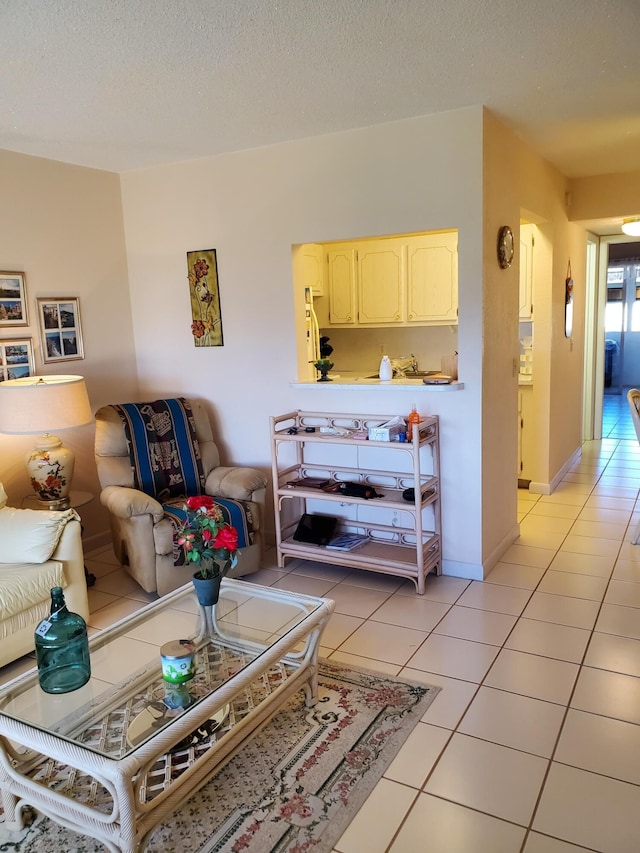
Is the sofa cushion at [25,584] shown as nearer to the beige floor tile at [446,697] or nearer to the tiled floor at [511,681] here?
the tiled floor at [511,681]

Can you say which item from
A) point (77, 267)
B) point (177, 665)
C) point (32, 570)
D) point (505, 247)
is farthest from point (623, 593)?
point (77, 267)

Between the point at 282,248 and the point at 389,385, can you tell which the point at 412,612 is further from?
the point at 282,248

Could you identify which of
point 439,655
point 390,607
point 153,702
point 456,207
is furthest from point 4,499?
point 456,207

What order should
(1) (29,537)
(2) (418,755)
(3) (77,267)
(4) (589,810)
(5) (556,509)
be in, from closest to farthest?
(4) (589,810)
(2) (418,755)
(1) (29,537)
(3) (77,267)
(5) (556,509)

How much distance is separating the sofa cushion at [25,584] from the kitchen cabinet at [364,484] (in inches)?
52.1

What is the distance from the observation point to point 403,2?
212 cm

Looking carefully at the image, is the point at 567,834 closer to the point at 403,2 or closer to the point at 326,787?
the point at 326,787

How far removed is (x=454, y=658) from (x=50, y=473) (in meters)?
2.33

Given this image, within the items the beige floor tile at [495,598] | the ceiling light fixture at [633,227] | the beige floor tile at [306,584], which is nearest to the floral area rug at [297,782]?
the beige floor tile at [495,598]

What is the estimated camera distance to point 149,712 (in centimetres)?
204

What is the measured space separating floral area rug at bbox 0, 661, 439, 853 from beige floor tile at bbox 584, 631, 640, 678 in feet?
2.47

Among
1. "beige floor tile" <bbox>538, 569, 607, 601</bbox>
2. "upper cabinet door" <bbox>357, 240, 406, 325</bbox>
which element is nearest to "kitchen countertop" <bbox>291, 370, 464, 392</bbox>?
"beige floor tile" <bbox>538, 569, 607, 601</bbox>

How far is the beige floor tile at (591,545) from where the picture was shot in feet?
→ 13.2

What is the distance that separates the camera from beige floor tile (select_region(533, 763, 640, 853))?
6.16ft
